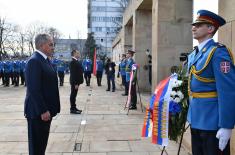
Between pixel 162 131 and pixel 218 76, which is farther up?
pixel 218 76

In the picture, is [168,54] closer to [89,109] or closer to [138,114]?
[138,114]

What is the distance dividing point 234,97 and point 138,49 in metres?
14.8

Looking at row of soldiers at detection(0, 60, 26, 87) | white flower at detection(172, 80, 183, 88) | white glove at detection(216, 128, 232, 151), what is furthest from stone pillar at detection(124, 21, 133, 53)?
white glove at detection(216, 128, 232, 151)

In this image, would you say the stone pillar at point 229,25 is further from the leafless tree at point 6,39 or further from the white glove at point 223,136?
the leafless tree at point 6,39

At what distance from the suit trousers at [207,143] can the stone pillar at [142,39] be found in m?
14.2

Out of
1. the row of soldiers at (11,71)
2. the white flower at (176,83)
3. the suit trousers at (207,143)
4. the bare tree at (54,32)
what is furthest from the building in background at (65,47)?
the suit trousers at (207,143)

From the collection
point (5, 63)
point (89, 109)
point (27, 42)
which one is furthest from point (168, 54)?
point (27, 42)

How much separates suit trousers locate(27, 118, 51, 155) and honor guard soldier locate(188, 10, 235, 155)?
2.14 m

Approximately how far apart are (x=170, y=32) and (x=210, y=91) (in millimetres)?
8575

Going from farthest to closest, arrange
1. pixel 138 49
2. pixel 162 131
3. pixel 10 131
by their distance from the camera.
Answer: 1. pixel 138 49
2. pixel 10 131
3. pixel 162 131

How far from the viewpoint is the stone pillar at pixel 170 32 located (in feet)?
39.0

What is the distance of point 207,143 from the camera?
363cm

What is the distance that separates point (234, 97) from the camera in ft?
11.1

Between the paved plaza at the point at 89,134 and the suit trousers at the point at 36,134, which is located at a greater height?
the suit trousers at the point at 36,134
